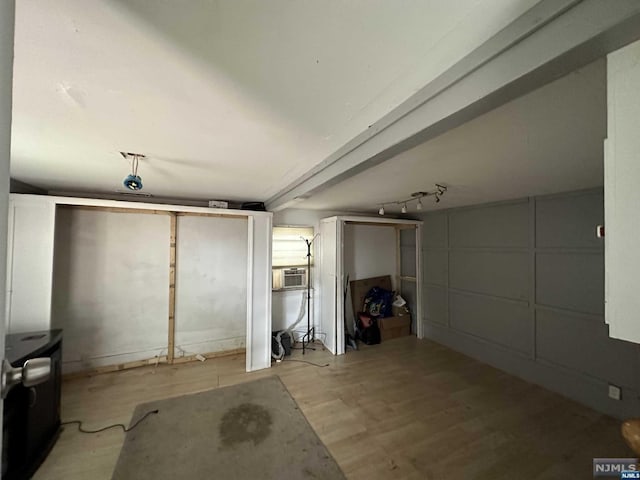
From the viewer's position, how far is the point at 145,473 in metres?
1.84

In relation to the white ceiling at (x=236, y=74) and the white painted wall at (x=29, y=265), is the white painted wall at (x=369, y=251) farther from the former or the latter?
the white painted wall at (x=29, y=265)

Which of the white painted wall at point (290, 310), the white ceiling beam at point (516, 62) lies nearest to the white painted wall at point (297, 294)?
the white painted wall at point (290, 310)

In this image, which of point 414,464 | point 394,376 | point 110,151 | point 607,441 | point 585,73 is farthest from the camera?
point 394,376

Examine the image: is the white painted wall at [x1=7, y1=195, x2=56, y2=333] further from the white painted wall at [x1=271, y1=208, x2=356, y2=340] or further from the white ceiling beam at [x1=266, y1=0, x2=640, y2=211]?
the white ceiling beam at [x1=266, y1=0, x2=640, y2=211]

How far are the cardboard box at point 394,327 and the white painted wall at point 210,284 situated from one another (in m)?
2.32

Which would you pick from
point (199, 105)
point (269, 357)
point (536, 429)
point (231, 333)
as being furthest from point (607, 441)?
point (231, 333)

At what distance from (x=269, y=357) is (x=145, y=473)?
176 centimetres

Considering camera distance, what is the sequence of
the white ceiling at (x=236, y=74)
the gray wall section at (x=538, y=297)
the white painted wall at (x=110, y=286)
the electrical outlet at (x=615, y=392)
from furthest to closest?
the white painted wall at (x=110, y=286)
the gray wall section at (x=538, y=297)
the electrical outlet at (x=615, y=392)
the white ceiling at (x=236, y=74)

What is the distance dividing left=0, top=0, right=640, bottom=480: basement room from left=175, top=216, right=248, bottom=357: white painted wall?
0.03 m

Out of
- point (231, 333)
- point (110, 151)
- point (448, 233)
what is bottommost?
point (231, 333)

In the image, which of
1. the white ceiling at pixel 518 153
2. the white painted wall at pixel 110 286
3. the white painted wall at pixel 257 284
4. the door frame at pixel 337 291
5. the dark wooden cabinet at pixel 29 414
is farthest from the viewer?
the door frame at pixel 337 291

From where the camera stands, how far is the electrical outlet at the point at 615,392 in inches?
95.7

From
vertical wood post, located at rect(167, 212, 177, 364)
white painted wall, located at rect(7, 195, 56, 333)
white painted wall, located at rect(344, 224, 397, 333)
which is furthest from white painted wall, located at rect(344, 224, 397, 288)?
white painted wall, located at rect(7, 195, 56, 333)

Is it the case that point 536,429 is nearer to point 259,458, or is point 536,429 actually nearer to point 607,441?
point 607,441
